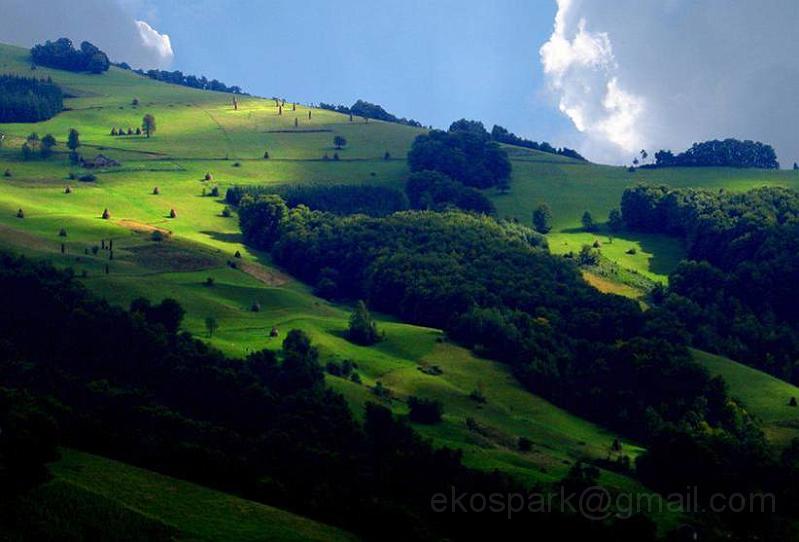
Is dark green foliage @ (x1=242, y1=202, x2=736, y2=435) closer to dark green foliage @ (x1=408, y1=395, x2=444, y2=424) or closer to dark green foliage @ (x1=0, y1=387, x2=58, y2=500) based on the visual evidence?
dark green foliage @ (x1=408, y1=395, x2=444, y2=424)

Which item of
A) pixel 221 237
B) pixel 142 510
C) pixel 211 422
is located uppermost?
pixel 221 237

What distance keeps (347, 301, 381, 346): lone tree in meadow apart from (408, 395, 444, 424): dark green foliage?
94.2 feet

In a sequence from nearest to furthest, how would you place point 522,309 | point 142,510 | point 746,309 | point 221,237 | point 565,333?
point 142,510, point 565,333, point 522,309, point 746,309, point 221,237

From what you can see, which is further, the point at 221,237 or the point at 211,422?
the point at 221,237

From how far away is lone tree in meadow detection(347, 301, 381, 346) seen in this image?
144 m

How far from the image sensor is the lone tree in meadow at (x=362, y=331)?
144m

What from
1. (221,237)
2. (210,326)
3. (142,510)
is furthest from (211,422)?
(221,237)

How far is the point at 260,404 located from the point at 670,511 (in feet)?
117

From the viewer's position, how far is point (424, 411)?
11462 centimetres

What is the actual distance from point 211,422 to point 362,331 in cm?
4451

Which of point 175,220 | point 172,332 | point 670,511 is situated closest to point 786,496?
point 670,511

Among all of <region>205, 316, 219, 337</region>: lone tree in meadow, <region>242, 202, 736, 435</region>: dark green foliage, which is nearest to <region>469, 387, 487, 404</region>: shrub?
<region>242, 202, 736, 435</region>: dark green foliage

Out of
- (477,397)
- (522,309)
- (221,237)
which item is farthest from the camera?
(221,237)

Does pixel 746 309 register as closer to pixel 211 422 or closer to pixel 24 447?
pixel 211 422
